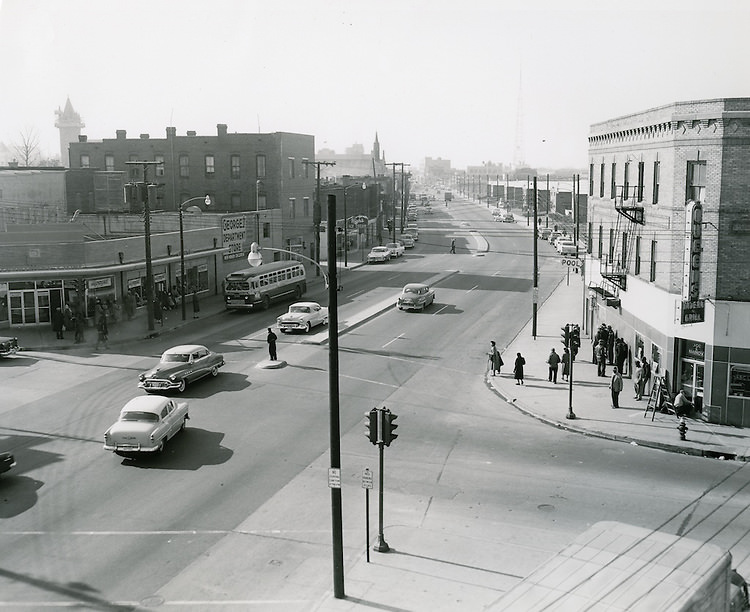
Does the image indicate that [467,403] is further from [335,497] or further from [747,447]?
[335,497]

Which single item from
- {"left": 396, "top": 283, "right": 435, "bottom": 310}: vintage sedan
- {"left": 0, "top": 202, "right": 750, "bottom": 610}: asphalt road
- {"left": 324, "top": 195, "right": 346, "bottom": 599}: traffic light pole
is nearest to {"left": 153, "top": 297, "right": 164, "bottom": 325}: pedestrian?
{"left": 0, "top": 202, "right": 750, "bottom": 610}: asphalt road

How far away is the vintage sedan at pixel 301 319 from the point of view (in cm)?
3991

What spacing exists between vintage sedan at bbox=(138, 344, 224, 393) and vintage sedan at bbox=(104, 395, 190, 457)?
498 centimetres

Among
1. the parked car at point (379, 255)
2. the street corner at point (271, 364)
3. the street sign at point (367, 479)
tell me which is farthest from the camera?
the parked car at point (379, 255)

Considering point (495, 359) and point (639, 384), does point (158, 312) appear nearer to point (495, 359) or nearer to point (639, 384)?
point (495, 359)

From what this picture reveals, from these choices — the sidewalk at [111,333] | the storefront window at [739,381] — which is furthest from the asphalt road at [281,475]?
the storefront window at [739,381]

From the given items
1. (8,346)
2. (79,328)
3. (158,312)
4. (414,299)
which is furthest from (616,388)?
(158,312)

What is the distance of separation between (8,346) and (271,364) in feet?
37.4

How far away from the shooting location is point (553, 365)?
29.9 metres

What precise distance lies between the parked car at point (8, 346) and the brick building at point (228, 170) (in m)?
34.2

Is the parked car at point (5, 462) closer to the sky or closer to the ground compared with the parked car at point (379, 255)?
closer to the ground

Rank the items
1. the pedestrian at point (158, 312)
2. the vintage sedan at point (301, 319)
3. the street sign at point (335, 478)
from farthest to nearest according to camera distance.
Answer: the pedestrian at point (158, 312) < the vintage sedan at point (301, 319) < the street sign at point (335, 478)

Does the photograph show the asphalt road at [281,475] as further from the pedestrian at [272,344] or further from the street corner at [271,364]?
the pedestrian at [272,344]

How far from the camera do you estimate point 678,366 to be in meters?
26.1
